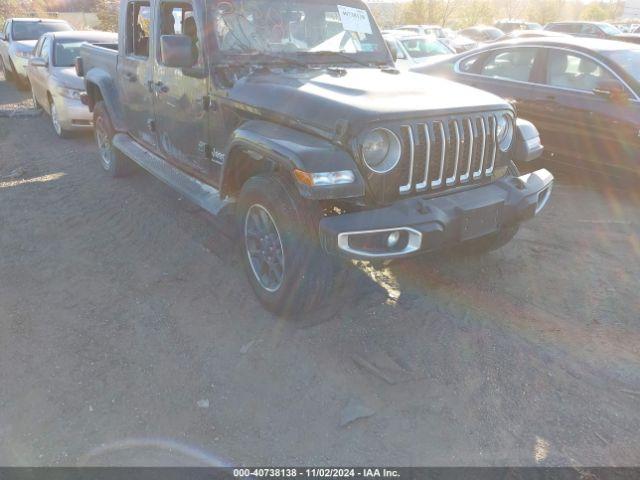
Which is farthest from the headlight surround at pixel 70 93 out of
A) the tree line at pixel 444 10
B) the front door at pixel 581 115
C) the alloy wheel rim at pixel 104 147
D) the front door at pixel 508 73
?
the tree line at pixel 444 10

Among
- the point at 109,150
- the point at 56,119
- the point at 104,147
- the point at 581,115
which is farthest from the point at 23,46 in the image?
the point at 581,115

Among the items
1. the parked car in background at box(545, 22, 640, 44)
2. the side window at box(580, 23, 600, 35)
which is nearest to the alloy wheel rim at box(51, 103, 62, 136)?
the parked car in background at box(545, 22, 640, 44)

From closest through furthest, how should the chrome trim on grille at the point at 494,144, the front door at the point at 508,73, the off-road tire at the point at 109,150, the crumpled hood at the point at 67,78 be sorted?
the chrome trim on grille at the point at 494,144
the off-road tire at the point at 109,150
the front door at the point at 508,73
the crumpled hood at the point at 67,78

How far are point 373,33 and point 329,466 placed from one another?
3.54m

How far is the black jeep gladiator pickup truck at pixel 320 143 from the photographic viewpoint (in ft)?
9.45

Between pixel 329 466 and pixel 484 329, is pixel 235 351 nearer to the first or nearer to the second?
pixel 329 466

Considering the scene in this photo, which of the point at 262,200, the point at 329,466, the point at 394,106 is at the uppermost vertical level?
the point at 394,106

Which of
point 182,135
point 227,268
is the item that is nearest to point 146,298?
point 227,268

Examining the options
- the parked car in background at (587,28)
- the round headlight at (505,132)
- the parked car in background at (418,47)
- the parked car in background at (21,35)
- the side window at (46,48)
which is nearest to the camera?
the round headlight at (505,132)

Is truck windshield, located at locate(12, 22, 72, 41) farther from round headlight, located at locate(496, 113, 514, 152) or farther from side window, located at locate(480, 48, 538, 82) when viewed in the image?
round headlight, located at locate(496, 113, 514, 152)

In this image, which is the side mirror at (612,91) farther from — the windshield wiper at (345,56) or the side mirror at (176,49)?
the side mirror at (176,49)

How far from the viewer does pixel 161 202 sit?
18.3 feet

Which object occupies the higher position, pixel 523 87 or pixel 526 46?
pixel 526 46

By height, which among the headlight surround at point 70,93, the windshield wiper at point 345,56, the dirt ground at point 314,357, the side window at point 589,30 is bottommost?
the dirt ground at point 314,357
